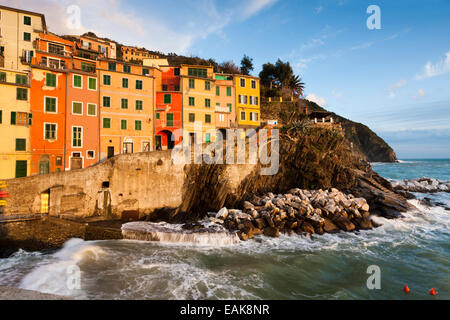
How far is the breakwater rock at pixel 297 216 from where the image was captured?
19031 mm

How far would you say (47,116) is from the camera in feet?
75.6

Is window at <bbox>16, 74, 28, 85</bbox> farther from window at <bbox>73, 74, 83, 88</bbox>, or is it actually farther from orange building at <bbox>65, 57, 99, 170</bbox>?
window at <bbox>73, 74, 83, 88</bbox>

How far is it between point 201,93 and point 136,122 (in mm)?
10280

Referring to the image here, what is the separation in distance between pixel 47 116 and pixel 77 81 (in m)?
5.08

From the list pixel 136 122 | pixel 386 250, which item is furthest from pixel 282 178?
pixel 136 122

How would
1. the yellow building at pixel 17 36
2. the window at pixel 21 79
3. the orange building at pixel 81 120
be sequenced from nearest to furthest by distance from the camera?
the window at pixel 21 79 → the orange building at pixel 81 120 → the yellow building at pixel 17 36

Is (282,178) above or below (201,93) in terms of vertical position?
below

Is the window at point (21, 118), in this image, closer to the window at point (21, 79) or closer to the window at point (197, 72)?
the window at point (21, 79)

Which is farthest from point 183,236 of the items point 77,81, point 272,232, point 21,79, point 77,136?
point 21,79

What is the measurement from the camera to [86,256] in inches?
555

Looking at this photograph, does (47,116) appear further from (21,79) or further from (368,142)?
(368,142)

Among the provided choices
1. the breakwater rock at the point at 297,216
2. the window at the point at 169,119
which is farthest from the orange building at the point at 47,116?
the breakwater rock at the point at 297,216
